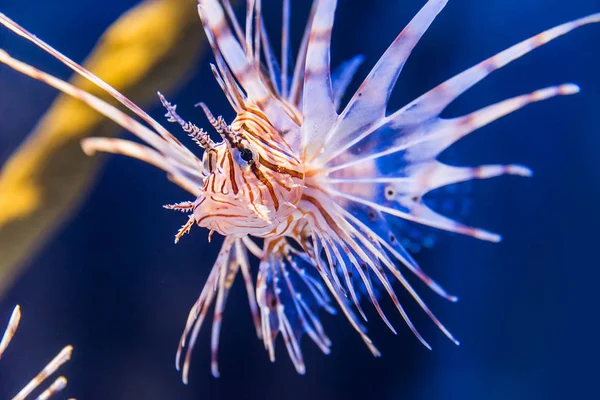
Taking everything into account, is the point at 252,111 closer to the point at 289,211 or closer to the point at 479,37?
the point at 289,211

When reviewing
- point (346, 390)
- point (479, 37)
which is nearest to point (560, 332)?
point (346, 390)

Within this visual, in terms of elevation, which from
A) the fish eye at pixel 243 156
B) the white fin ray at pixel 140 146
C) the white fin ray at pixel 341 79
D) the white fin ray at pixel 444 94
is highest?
the white fin ray at pixel 341 79

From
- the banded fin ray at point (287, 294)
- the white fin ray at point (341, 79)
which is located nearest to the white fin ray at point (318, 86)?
the banded fin ray at point (287, 294)

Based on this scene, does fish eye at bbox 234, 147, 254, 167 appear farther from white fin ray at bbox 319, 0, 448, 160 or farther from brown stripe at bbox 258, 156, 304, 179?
white fin ray at bbox 319, 0, 448, 160

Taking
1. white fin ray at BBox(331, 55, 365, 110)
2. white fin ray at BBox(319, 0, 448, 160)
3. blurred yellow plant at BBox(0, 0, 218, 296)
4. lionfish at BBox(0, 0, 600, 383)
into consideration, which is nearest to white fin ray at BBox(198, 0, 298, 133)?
lionfish at BBox(0, 0, 600, 383)

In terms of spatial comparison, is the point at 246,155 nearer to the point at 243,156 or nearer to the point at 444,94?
the point at 243,156

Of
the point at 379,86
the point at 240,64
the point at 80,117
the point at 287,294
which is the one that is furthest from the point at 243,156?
the point at 80,117

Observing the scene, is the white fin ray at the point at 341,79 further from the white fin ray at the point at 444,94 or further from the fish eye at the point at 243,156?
the fish eye at the point at 243,156
